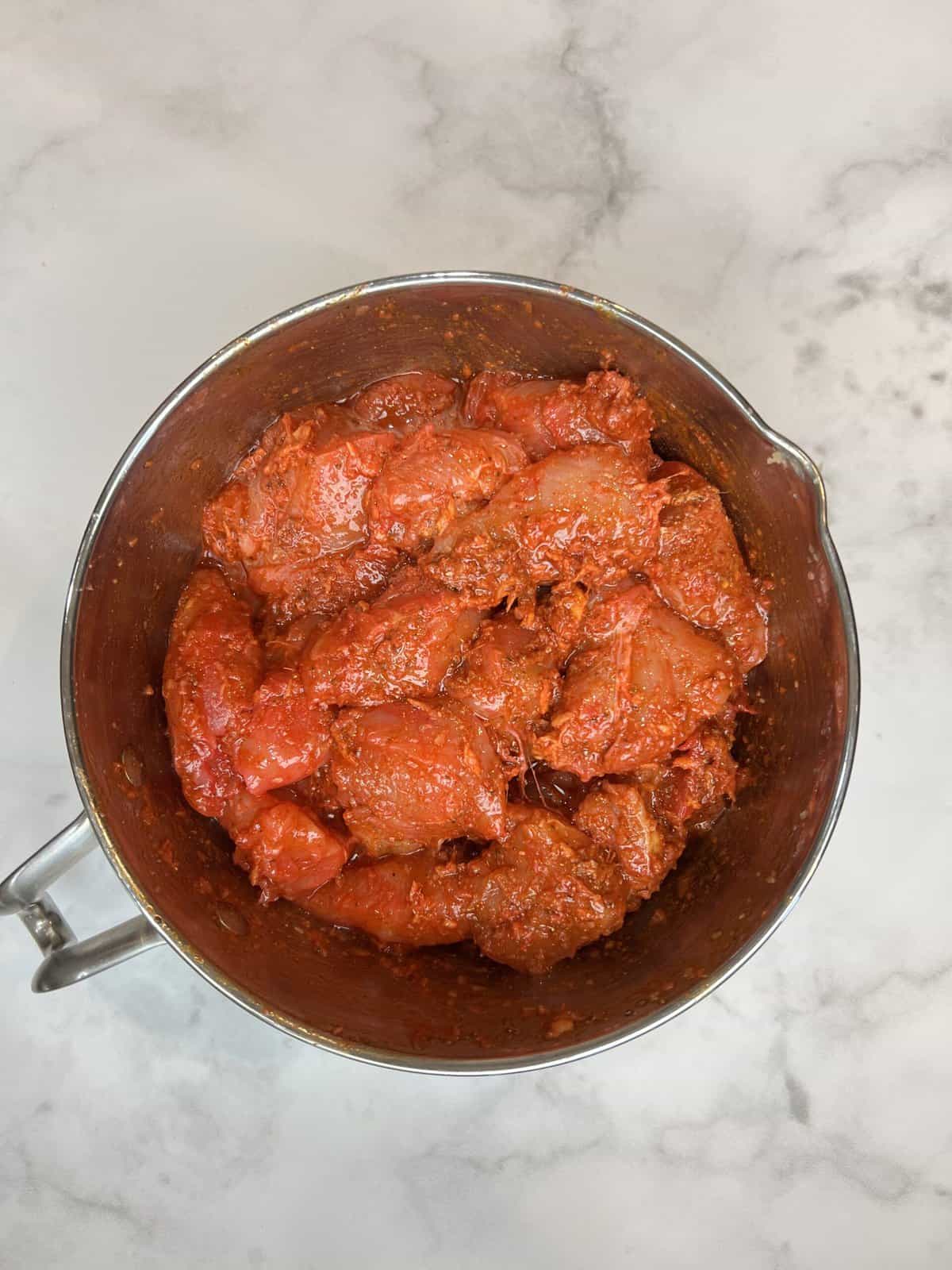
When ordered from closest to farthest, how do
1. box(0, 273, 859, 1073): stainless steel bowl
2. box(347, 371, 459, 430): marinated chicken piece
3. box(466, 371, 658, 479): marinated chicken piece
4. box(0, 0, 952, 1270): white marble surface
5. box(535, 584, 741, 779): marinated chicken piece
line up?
1. box(0, 273, 859, 1073): stainless steel bowl
2. box(535, 584, 741, 779): marinated chicken piece
3. box(466, 371, 658, 479): marinated chicken piece
4. box(347, 371, 459, 430): marinated chicken piece
5. box(0, 0, 952, 1270): white marble surface

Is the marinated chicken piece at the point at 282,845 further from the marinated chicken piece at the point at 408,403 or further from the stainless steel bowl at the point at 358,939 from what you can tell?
the marinated chicken piece at the point at 408,403

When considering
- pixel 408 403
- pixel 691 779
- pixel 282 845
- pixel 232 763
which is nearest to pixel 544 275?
pixel 408 403

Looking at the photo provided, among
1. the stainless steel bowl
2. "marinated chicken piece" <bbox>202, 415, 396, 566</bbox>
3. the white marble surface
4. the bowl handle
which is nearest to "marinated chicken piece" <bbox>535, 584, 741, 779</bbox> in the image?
the stainless steel bowl

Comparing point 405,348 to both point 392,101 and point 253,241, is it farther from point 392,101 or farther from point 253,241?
point 392,101

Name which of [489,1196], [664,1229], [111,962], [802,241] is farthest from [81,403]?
[664,1229]

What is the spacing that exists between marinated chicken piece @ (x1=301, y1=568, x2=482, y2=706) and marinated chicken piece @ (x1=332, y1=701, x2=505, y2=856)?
47 mm

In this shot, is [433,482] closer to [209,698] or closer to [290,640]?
[290,640]

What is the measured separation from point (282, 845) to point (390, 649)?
1.47ft

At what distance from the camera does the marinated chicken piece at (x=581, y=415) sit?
2123mm

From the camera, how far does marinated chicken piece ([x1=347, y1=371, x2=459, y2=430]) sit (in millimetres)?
2307

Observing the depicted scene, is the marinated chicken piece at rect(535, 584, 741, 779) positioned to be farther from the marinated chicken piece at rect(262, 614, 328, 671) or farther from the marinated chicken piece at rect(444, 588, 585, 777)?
the marinated chicken piece at rect(262, 614, 328, 671)

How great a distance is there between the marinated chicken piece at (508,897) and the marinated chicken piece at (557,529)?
48 centimetres

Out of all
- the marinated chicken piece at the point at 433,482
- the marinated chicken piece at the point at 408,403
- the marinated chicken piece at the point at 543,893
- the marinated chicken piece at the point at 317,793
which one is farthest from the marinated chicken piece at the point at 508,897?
the marinated chicken piece at the point at 408,403

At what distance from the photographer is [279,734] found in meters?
2.00
